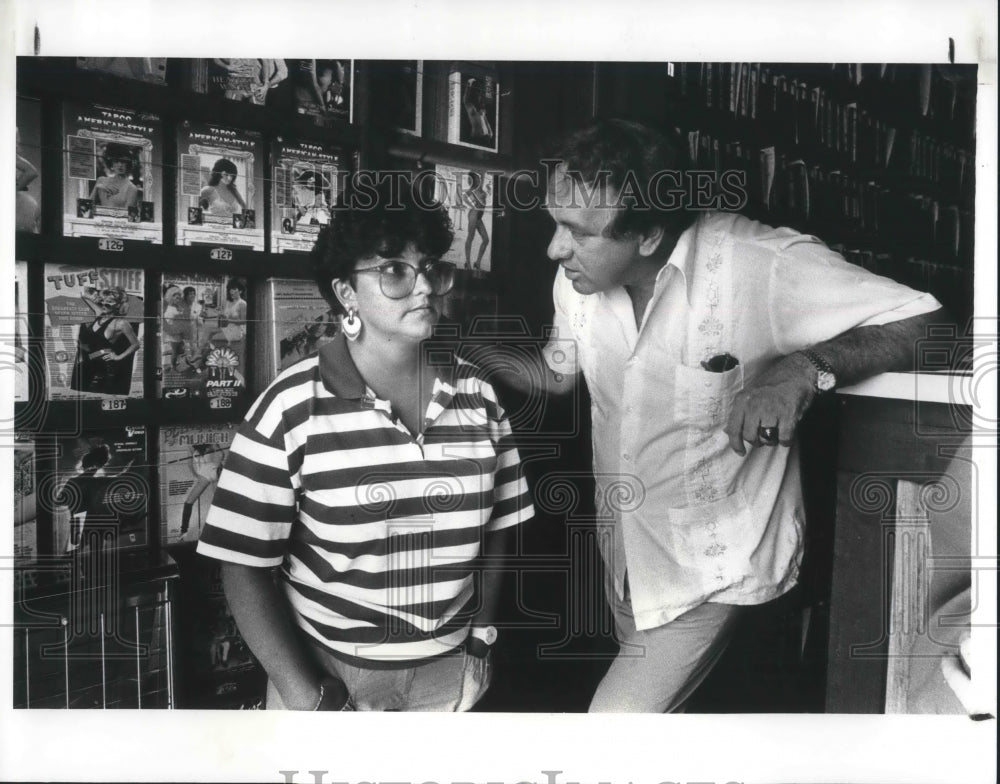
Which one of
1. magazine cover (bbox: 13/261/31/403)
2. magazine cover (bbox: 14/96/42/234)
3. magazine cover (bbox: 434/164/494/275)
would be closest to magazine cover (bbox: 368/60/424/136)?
magazine cover (bbox: 434/164/494/275)

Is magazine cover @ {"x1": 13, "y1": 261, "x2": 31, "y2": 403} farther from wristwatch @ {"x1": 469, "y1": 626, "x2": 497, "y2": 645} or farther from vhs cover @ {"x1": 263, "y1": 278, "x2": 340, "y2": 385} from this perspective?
wristwatch @ {"x1": 469, "y1": 626, "x2": 497, "y2": 645}

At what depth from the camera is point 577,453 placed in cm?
191

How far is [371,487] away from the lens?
1.87m

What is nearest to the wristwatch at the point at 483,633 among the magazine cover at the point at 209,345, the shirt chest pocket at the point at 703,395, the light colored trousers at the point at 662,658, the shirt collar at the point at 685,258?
the light colored trousers at the point at 662,658

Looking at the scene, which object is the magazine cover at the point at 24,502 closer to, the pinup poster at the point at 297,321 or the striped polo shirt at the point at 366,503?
the striped polo shirt at the point at 366,503

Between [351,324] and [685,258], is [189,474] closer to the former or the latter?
[351,324]

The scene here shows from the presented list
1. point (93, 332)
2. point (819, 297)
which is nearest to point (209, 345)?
point (93, 332)

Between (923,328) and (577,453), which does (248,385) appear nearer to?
(577,453)

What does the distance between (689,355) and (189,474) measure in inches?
46.7

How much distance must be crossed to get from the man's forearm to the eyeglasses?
0.86 metres

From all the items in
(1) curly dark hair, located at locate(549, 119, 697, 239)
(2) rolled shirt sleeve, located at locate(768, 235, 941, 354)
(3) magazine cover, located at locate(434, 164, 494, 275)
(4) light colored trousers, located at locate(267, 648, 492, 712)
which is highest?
(1) curly dark hair, located at locate(549, 119, 697, 239)

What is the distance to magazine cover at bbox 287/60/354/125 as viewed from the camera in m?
1.89

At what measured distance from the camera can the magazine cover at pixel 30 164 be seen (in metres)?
1.85

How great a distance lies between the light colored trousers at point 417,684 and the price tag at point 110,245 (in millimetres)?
1021
